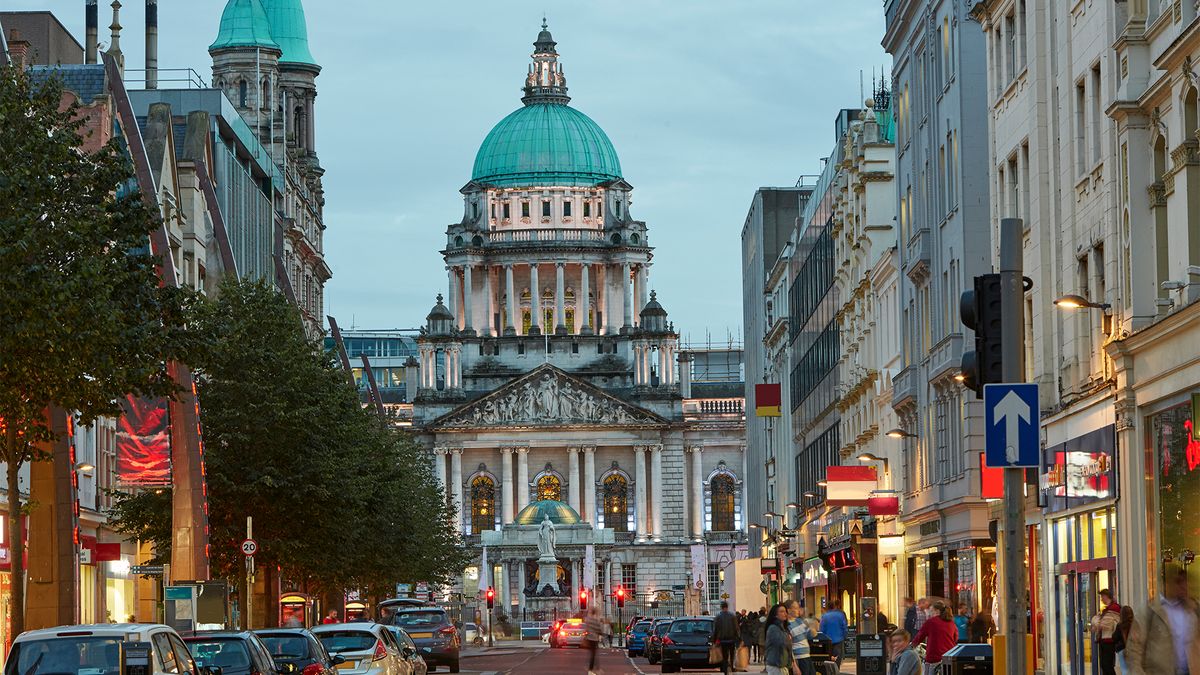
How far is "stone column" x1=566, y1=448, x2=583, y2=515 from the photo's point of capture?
587ft

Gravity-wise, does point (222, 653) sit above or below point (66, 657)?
→ below

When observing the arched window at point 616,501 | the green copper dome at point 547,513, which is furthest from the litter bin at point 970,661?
the arched window at point 616,501

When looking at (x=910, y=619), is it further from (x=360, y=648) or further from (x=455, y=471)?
(x=455, y=471)

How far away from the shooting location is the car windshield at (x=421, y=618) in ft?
202

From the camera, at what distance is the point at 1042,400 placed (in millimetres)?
39156

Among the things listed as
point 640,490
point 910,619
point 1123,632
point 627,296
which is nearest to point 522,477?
point 640,490

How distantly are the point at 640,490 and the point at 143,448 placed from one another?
459 ft

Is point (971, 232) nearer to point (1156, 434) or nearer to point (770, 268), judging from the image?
point (1156, 434)

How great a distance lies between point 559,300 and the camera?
619 feet

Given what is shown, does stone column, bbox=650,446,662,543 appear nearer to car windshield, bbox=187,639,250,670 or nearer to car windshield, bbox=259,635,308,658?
car windshield, bbox=259,635,308,658

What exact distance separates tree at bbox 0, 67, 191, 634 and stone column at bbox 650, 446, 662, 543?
147 meters

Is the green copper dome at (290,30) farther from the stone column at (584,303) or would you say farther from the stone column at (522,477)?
the stone column at (584,303)

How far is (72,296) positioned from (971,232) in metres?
23.3

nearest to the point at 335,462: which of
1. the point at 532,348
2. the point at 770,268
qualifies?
the point at 770,268
